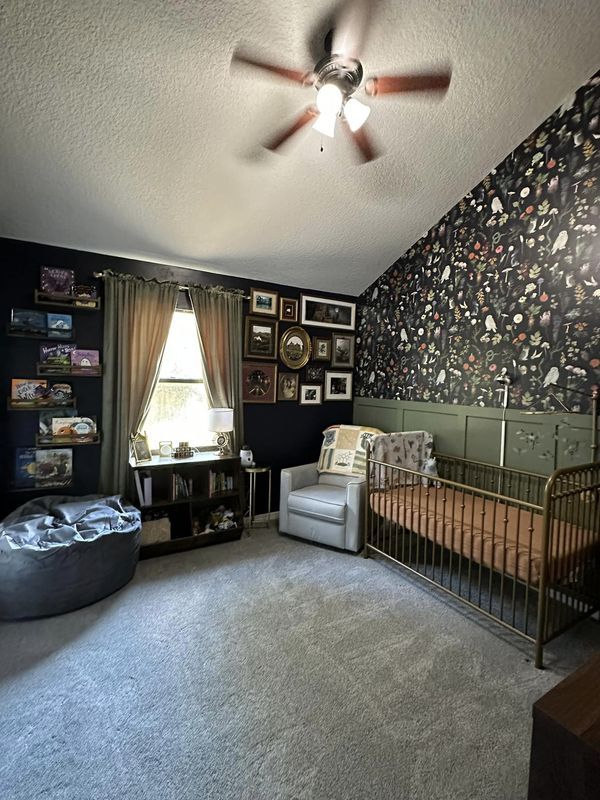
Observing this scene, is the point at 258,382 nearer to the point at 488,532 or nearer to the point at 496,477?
the point at 496,477

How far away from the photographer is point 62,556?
7.09ft

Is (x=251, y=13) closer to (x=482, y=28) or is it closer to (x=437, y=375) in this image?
(x=482, y=28)

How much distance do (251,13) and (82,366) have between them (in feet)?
8.04

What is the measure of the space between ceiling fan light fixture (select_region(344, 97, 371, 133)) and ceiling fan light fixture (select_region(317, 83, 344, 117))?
5cm

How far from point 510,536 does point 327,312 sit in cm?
274

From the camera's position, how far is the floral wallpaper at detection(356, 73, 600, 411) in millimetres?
2357

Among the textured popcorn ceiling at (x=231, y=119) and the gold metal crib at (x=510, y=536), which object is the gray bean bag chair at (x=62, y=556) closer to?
the gold metal crib at (x=510, y=536)

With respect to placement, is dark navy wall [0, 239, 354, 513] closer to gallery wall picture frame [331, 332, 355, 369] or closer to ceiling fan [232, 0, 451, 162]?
gallery wall picture frame [331, 332, 355, 369]

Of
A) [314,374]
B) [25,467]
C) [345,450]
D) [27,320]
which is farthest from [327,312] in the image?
[25,467]

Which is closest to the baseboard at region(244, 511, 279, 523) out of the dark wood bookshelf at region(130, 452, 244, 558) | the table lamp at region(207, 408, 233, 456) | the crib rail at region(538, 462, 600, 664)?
the dark wood bookshelf at region(130, 452, 244, 558)

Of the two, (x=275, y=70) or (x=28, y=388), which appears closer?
(x=275, y=70)

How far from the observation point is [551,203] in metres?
2.51

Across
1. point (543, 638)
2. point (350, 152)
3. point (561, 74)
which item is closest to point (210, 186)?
point (350, 152)

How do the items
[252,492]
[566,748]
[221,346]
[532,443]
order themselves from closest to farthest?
[566,748] → [532,443] → [221,346] → [252,492]
